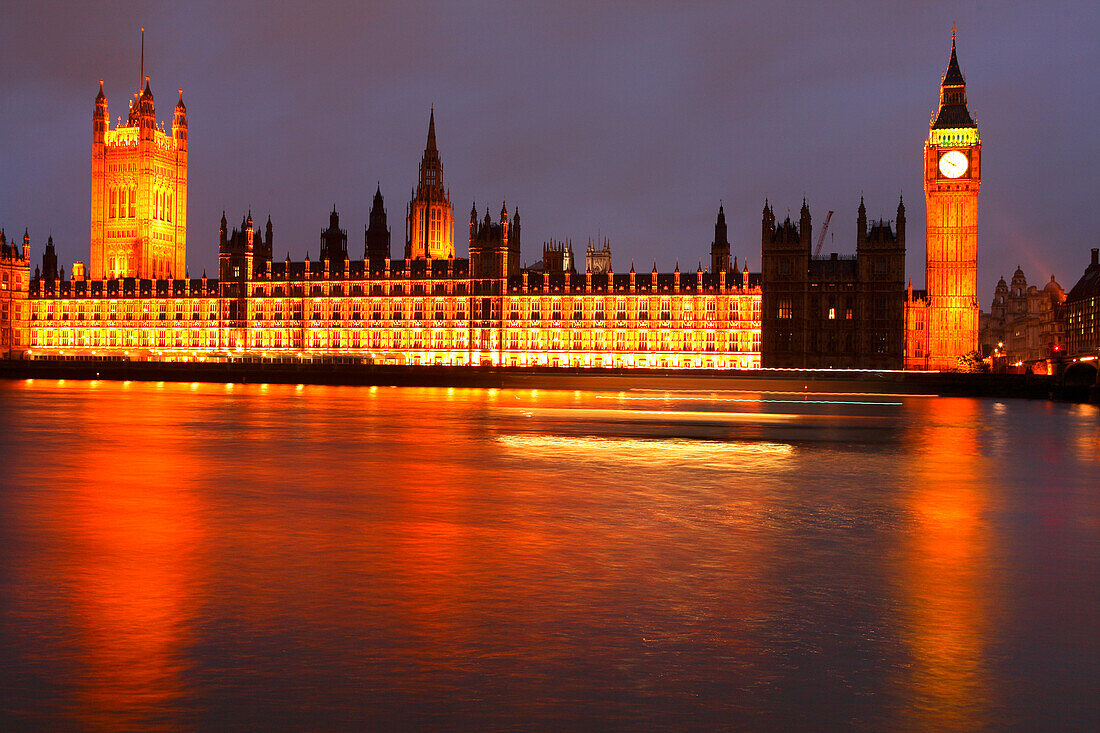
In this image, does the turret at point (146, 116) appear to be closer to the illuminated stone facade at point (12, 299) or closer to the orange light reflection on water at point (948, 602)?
the illuminated stone facade at point (12, 299)

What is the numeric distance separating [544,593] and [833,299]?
97.7 meters

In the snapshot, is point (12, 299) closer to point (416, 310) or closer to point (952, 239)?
point (416, 310)

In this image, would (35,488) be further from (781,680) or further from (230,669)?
(781,680)

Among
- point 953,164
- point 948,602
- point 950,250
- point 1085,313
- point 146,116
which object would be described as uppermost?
point 146,116

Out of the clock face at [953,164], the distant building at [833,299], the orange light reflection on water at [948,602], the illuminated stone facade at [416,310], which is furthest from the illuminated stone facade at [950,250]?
the orange light reflection on water at [948,602]

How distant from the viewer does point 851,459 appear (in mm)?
30219

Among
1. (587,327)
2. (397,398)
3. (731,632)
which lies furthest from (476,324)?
(731,632)

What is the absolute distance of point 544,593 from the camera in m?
12.8

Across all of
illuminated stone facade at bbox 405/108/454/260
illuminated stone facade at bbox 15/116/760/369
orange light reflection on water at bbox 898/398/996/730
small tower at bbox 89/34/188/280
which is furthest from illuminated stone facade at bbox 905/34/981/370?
small tower at bbox 89/34/188/280

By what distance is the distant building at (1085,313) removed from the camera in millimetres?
146750

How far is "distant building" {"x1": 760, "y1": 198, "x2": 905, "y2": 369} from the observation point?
104 m

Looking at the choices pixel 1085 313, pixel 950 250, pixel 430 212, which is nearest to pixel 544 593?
pixel 950 250

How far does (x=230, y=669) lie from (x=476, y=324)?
116 m

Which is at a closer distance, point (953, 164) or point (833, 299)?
point (833, 299)
